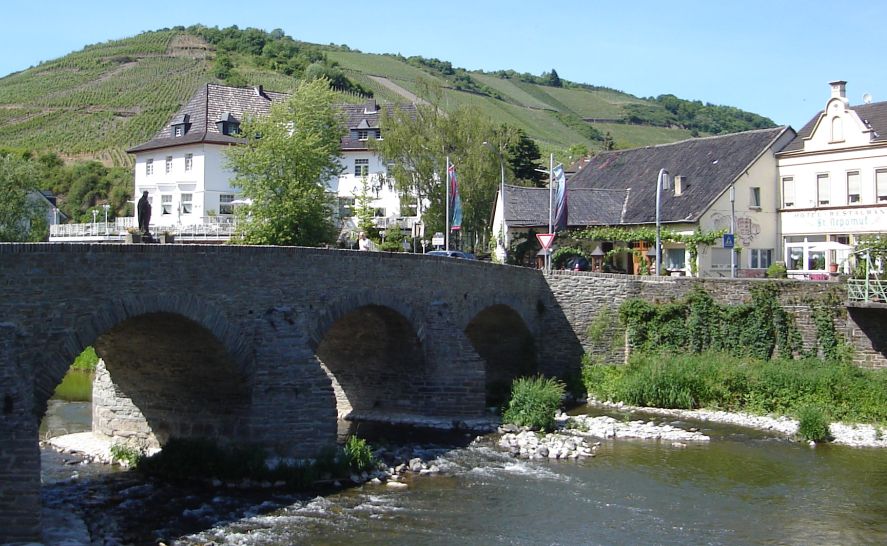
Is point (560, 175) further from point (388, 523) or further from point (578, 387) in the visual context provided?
point (388, 523)

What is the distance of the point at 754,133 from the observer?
147 ft

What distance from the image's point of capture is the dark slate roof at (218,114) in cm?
5944

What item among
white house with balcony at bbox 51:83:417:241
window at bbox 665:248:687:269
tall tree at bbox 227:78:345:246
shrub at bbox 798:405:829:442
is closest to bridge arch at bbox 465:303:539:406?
window at bbox 665:248:687:269

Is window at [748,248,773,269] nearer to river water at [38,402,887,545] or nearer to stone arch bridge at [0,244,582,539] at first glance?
stone arch bridge at [0,244,582,539]

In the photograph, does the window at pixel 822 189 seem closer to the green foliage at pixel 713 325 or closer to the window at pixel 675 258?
the window at pixel 675 258

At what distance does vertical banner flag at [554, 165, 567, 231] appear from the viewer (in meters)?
37.4

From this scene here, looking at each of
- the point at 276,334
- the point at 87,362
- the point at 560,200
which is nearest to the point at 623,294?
the point at 560,200

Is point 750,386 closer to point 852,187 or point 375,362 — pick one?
point 375,362

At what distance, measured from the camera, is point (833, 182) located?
40531 millimetres

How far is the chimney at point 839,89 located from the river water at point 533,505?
19224mm

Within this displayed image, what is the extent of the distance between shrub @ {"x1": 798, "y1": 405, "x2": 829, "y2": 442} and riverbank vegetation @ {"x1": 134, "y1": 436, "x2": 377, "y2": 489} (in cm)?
1209

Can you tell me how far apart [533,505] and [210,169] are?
1653 inches

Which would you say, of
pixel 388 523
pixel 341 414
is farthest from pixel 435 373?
pixel 388 523

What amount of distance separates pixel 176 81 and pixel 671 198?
262 feet
